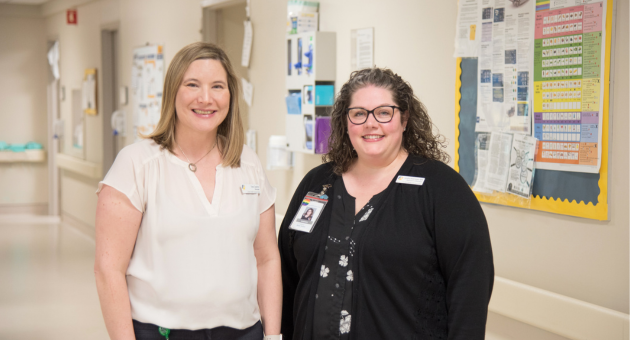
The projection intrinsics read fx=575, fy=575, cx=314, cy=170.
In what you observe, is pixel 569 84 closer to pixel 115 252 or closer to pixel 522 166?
pixel 522 166

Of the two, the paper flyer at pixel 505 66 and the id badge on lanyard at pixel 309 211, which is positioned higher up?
the paper flyer at pixel 505 66

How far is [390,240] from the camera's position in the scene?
1.64m

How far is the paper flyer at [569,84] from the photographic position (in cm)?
207

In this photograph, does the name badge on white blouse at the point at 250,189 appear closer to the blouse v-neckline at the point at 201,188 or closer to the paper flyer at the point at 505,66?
the blouse v-neckline at the point at 201,188

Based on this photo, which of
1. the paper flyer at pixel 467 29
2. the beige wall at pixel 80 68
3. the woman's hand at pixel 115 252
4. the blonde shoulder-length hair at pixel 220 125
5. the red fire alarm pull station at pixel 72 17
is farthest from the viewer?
the red fire alarm pull station at pixel 72 17

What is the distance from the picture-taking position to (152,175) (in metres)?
1.60

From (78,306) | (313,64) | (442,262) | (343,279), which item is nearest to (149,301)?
(343,279)

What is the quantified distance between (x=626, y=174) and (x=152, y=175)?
5.25 ft

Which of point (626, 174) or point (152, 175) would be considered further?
point (626, 174)

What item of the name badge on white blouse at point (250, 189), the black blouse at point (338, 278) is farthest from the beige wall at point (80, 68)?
the black blouse at point (338, 278)

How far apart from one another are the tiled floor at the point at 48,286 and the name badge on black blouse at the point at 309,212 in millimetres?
2746

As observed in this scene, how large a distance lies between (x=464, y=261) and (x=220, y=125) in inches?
33.5

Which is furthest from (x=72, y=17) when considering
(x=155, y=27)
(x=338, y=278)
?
(x=338, y=278)

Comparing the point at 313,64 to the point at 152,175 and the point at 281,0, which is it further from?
the point at 152,175
